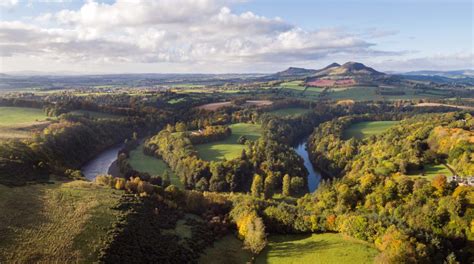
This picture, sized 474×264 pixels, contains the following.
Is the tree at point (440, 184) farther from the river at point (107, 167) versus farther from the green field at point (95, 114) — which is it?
the green field at point (95, 114)

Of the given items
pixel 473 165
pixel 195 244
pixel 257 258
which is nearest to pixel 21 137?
pixel 195 244

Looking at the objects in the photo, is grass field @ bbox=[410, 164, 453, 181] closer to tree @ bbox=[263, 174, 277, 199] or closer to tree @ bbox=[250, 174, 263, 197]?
tree @ bbox=[263, 174, 277, 199]

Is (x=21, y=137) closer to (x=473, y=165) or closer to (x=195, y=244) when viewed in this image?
(x=195, y=244)

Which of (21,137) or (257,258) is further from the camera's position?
(21,137)

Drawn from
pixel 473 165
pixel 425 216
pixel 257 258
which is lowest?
pixel 257 258

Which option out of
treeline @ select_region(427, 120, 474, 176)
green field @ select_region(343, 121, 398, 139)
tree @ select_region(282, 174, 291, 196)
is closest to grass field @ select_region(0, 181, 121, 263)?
tree @ select_region(282, 174, 291, 196)

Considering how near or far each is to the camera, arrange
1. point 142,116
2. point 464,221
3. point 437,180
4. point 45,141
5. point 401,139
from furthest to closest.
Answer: point 142,116, point 45,141, point 401,139, point 437,180, point 464,221

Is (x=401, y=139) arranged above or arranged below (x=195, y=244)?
above
